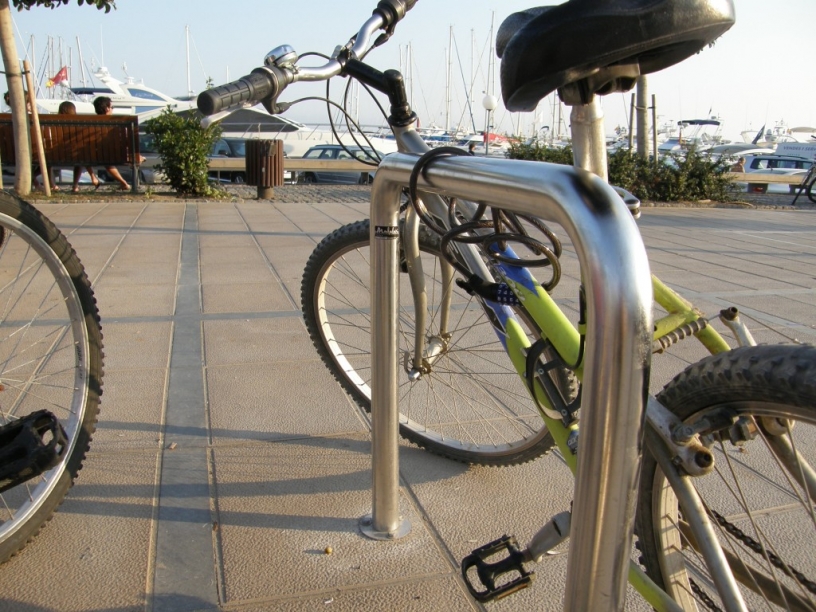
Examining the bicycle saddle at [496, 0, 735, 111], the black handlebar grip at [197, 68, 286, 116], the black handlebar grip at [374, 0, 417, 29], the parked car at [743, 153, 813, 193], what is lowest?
the parked car at [743, 153, 813, 193]

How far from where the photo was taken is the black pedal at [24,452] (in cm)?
191

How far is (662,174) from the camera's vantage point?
12820 millimetres

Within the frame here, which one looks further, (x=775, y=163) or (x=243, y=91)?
(x=775, y=163)

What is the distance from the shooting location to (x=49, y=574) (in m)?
2.04

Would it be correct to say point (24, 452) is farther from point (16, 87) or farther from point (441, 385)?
point (16, 87)

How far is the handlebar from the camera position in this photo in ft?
5.68

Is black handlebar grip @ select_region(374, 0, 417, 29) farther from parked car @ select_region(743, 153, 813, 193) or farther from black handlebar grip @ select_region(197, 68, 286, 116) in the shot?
parked car @ select_region(743, 153, 813, 193)

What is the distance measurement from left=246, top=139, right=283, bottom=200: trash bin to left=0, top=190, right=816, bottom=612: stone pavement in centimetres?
625

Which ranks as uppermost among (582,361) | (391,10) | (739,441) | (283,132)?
(391,10)

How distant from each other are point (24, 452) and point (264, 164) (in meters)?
9.45

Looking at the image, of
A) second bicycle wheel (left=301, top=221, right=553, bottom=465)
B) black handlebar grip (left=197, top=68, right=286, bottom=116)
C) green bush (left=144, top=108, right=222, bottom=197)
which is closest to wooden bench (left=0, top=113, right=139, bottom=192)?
green bush (left=144, top=108, right=222, bottom=197)

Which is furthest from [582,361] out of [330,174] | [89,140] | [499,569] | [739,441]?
[330,174]

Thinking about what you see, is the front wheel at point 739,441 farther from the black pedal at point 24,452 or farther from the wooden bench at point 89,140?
the wooden bench at point 89,140

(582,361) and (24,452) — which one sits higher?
(582,361)
